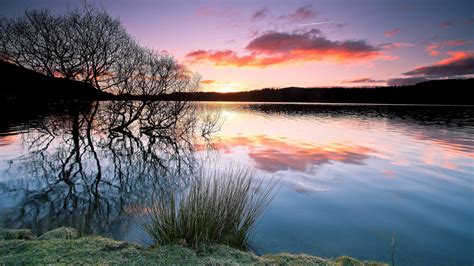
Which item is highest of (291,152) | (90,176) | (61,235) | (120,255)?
(120,255)

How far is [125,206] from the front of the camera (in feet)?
27.9

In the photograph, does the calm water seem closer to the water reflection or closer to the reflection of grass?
the water reflection

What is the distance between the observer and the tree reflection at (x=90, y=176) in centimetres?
745

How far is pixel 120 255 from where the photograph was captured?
4.24 m

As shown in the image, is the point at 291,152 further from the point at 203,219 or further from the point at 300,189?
the point at 203,219

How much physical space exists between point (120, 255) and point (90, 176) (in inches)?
344

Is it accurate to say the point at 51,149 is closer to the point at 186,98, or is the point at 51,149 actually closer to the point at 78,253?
the point at 186,98

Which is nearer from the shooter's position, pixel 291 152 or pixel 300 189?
pixel 300 189

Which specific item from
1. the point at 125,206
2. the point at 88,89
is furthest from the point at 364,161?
the point at 88,89

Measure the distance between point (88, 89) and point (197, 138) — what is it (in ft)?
31.0

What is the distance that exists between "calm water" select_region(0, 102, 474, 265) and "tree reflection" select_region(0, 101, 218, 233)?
0.05 metres

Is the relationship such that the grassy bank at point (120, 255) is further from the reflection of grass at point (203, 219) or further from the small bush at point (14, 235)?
the small bush at point (14, 235)

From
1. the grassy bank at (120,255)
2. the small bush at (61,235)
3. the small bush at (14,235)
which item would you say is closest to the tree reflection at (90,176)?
the small bush at (61,235)

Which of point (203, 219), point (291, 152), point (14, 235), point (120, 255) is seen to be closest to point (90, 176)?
point (14, 235)
